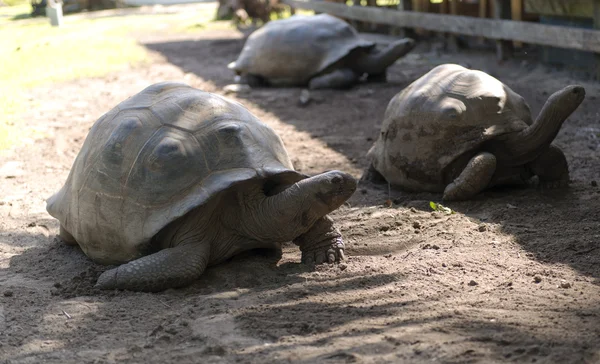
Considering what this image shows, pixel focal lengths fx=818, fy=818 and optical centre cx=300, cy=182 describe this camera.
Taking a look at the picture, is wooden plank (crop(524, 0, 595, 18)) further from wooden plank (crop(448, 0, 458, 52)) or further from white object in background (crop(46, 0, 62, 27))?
white object in background (crop(46, 0, 62, 27))

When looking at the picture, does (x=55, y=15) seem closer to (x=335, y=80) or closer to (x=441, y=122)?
(x=335, y=80)

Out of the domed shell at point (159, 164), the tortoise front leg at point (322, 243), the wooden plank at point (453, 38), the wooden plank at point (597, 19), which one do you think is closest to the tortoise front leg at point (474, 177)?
the tortoise front leg at point (322, 243)

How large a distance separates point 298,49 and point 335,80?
809mm

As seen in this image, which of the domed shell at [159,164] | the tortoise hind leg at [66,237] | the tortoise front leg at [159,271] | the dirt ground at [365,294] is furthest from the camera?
the tortoise hind leg at [66,237]

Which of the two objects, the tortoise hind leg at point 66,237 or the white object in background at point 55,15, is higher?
the tortoise hind leg at point 66,237

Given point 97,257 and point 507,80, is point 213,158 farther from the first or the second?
point 507,80

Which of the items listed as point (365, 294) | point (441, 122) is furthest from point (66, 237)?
point (441, 122)

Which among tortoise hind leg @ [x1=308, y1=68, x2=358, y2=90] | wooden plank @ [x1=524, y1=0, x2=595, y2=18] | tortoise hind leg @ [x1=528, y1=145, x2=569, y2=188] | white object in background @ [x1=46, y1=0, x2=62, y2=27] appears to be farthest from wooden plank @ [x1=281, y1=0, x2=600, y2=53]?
white object in background @ [x1=46, y1=0, x2=62, y2=27]

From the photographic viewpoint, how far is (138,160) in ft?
14.6

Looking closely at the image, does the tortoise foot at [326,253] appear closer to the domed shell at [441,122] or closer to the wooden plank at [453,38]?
the domed shell at [441,122]

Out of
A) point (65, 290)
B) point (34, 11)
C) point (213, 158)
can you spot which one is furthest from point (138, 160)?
point (34, 11)

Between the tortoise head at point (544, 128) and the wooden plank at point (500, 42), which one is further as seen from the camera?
the wooden plank at point (500, 42)

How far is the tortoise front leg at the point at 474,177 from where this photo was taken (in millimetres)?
5398

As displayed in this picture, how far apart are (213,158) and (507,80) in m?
6.19
